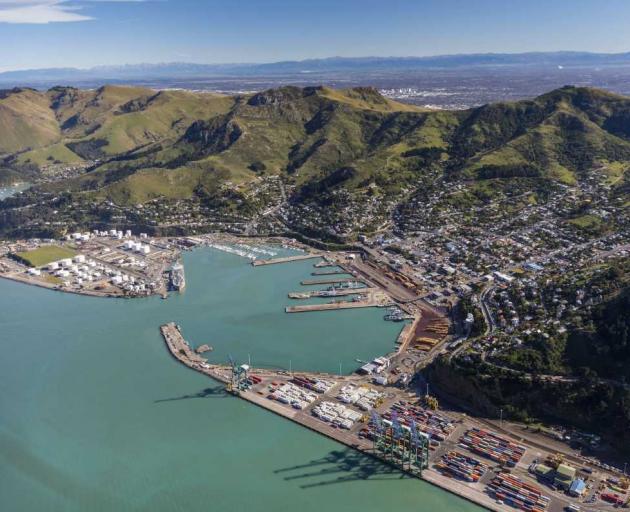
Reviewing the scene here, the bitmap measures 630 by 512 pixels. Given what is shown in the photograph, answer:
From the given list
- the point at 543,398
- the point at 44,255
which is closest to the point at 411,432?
the point at 543,398

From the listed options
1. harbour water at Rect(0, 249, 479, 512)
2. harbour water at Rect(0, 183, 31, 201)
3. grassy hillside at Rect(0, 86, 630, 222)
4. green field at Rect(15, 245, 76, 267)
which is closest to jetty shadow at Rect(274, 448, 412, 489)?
harbour water at Rect(0, 249, 479, 512)

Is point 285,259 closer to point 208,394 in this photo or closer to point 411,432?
point 208,394

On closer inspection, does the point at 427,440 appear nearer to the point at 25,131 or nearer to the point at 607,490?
the point at 607,490

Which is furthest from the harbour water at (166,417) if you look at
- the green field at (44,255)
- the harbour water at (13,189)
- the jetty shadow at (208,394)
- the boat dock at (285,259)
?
the harbour water at (13,189)

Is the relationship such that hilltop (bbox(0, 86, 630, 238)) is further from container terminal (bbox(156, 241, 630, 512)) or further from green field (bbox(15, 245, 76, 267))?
container terminal (bbox(156, 241, 630, 512))

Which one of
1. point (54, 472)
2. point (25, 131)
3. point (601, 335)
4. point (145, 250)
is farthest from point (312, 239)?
point (25, 131)

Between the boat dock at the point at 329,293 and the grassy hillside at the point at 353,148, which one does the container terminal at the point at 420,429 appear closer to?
the boat dock at the point at 329,293
